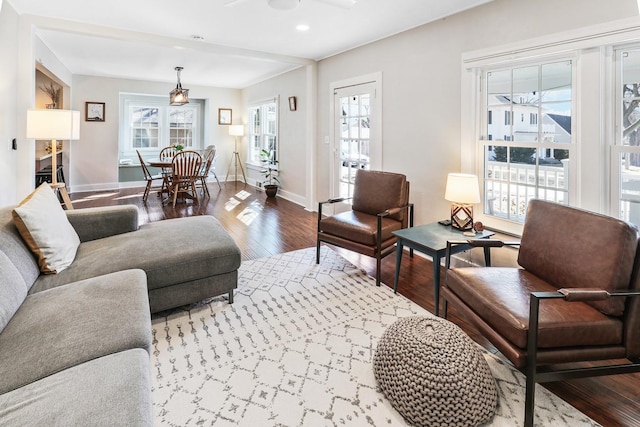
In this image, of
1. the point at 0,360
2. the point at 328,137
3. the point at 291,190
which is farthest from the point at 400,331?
the point at 291,190

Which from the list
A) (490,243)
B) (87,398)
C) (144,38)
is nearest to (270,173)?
(144,38)

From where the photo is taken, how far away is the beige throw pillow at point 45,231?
6.50 ft

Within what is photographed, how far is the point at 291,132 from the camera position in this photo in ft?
22.2

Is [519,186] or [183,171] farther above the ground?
[183,171]

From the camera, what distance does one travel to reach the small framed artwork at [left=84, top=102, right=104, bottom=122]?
765 centimetres

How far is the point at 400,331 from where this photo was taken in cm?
178

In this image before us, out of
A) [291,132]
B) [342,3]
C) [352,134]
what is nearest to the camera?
[342,3]

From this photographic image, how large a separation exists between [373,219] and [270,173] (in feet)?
14.9

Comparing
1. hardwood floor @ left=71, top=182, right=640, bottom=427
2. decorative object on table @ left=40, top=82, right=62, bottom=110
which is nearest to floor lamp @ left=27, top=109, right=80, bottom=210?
hardwood floor @ left=71, top=182, right=640, bottom=427

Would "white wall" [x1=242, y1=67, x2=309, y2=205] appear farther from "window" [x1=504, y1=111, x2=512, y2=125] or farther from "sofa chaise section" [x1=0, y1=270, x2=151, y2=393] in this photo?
"sofa chaise section" [x1=0, y1=270, x2=151, y2=393]

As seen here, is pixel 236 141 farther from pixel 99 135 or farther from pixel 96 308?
pixel 96 308

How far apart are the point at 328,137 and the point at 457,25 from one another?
2.49 metres

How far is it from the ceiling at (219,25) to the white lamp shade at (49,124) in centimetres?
104

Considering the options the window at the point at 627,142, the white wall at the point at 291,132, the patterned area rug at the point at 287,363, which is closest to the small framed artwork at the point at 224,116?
the white wall at the point at 291,132
